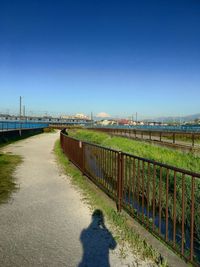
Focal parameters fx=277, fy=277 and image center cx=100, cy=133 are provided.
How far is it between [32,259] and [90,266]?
31.2 inches

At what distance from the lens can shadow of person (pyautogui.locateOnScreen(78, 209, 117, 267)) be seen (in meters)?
3.64

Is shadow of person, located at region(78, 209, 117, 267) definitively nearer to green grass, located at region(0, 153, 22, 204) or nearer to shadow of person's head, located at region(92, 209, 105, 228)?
shadow of person's head, located at region(92, 209, 105, 228)

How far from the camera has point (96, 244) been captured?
4.15m

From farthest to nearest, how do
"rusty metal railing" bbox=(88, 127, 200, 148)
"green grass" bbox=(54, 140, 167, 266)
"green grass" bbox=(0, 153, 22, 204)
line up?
"rusty metal railing" bbox=(88, 127, 200, 148) → "green grass" bbox=(0, 153, 22, 204) → "green grass" bbox=(54, 140, 167, 266)

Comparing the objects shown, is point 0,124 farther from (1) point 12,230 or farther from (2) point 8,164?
(1) point 12,230

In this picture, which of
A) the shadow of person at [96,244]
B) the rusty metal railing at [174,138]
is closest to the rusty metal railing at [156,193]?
the shadow of person at [96,244]

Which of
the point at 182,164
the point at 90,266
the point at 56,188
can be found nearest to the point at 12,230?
the point at 90,266

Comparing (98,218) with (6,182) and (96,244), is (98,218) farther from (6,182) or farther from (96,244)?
(6,182)

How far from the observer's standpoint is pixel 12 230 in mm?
4668

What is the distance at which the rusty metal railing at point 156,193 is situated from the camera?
3.90 meters

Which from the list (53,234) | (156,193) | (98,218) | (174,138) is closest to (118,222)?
(98,218)

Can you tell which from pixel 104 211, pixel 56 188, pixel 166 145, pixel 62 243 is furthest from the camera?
pixel 166 145

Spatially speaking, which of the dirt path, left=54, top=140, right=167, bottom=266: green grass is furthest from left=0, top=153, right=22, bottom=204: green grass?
left=54, top=140, right=167, bottom=266: green grass

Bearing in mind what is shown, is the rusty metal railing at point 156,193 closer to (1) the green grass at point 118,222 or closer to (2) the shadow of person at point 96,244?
(1) the green grass at point 118,222
